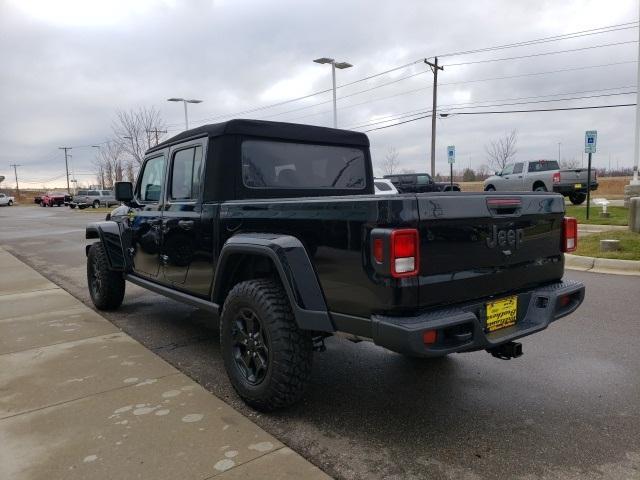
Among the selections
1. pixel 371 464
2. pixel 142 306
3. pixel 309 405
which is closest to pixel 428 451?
pixel 371 464

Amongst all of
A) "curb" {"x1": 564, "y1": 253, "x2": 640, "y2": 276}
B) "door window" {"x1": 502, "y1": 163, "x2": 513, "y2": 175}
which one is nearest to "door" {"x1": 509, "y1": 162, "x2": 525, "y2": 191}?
"door window" {"x1": 502, "y1": 163, "x2": 513, "y2": 175}

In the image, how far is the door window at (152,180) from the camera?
4840mm

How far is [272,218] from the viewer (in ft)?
10.7

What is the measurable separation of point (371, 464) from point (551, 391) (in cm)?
161

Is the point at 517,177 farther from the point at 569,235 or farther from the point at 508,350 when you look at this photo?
the point at 508,350

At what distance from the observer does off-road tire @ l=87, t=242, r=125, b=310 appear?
5879 millimetres

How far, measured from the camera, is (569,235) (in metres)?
3.59

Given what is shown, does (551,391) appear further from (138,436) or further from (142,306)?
(142,306)

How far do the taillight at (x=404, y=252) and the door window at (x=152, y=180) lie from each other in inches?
115

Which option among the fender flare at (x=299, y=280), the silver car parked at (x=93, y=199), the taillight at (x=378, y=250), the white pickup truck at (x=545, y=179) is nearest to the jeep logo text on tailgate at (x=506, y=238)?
the taillight at (x=378, y=250)

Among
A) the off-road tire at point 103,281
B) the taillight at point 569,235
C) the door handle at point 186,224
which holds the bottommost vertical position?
the off-road tire at point 103,281

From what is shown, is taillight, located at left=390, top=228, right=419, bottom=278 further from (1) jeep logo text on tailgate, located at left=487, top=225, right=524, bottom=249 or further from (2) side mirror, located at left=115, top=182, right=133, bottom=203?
(2) side mirror, located at left=115, top=182, right=133, bottom=203

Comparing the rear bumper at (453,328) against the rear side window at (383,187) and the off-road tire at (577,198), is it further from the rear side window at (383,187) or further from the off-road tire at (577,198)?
the off-road tire at (577,198)

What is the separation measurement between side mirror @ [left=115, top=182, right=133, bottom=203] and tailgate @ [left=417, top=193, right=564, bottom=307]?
3.65m
